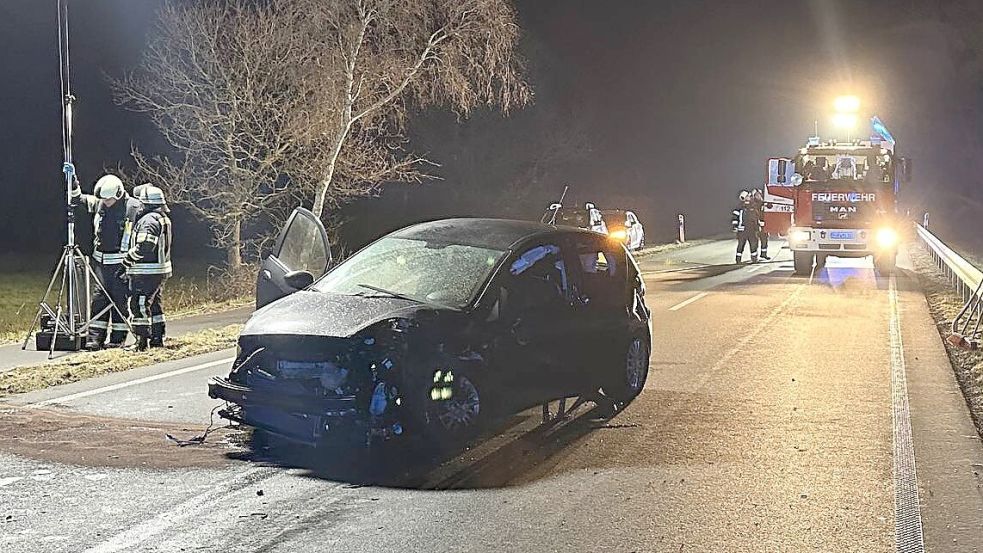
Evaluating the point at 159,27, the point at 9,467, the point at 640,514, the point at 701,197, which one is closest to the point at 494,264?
the point at 640,514

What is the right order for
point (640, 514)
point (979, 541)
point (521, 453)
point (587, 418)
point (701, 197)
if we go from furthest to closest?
point (701, 197)
point (587, 418)
point (521, 453)
point (640, 514)
point (979, 541)

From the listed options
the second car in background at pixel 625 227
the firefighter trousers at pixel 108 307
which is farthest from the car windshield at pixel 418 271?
the second car in background at pixel 625 227

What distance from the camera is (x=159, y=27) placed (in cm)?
1962

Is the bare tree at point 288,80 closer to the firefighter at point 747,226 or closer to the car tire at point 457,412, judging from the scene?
the firefighter at point 747,226

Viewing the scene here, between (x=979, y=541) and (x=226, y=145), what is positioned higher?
(x=226, y=145)

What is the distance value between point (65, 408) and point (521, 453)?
3.87 meters

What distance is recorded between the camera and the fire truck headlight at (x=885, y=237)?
23.2 metres

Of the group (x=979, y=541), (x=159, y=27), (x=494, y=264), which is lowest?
(x=979, y=541)

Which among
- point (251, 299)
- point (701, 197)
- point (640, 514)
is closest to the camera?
point (640, 514)

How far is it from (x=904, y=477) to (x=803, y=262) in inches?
702

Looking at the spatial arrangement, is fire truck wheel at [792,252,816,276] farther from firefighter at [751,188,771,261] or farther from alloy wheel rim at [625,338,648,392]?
alloy wheel rim at [625,338,648,392]

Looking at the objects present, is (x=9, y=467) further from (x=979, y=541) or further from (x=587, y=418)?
(x=979, y=541)

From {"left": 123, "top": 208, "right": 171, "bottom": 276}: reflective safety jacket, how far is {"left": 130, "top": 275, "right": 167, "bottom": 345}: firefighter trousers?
9 centimetres

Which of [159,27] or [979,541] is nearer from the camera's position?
[979,541]
